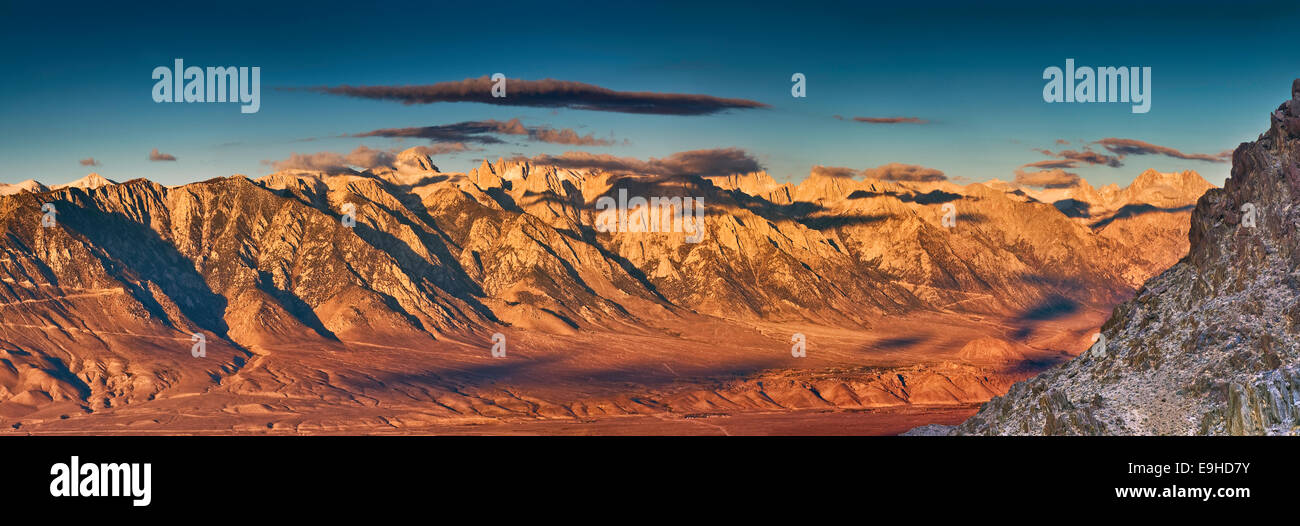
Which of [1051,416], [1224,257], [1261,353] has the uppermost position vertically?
[1224,257]

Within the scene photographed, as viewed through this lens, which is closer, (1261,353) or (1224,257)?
(1261,353)
